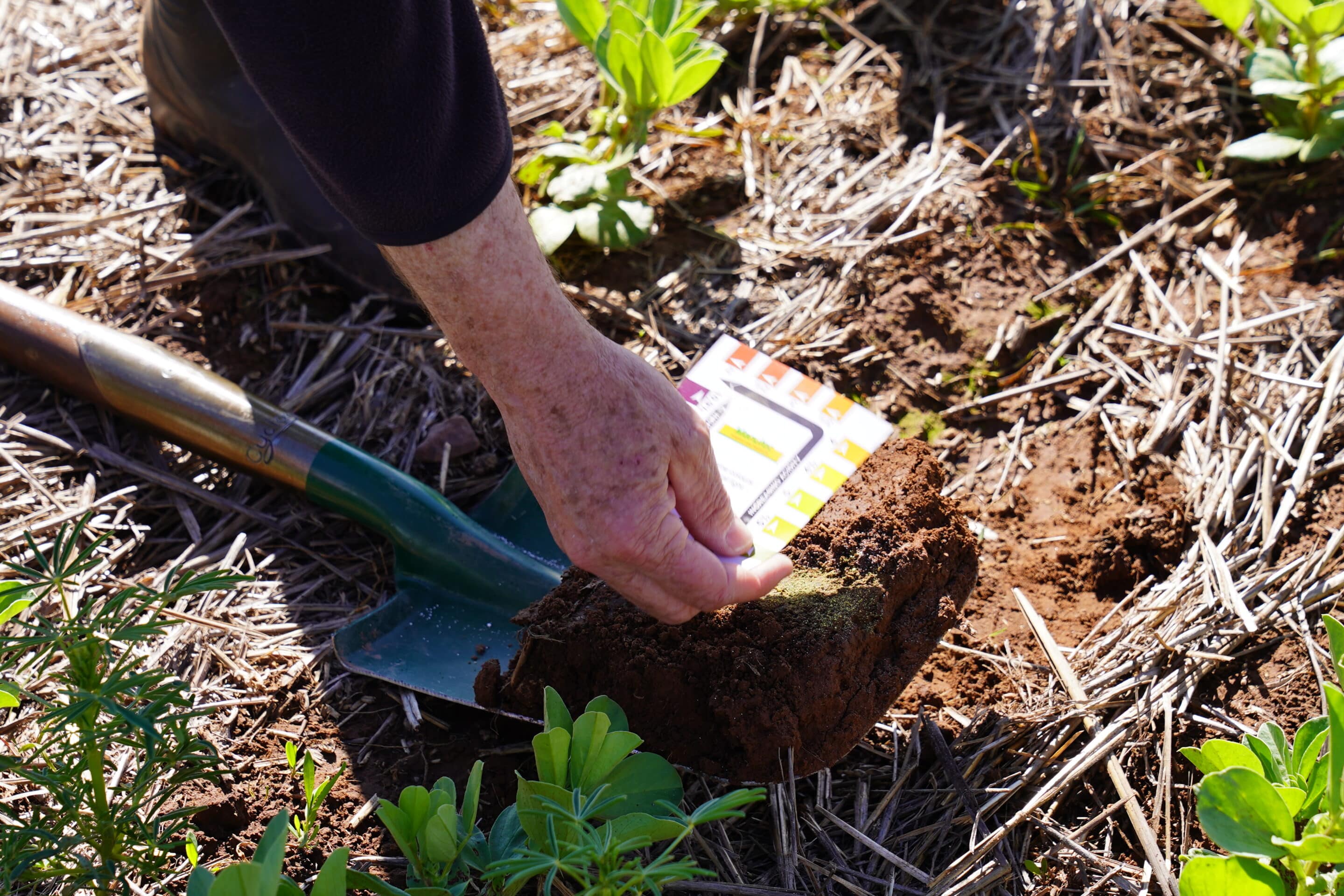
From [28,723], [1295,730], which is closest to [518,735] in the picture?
[28,723]

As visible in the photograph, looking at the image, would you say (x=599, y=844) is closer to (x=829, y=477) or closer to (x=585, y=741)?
(x=585, y=741)

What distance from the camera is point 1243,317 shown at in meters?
1.99

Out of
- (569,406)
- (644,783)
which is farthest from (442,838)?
(569,406)

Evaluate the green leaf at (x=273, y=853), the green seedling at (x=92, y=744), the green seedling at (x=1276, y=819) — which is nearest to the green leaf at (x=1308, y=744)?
the green seedling at (x=1276, y=819)

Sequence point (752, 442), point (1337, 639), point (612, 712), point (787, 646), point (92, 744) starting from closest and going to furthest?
point (92, 744), point (1337, 639), point (612, 712), point (787, 646), point (752, 442)

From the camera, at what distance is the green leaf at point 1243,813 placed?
3.63ft

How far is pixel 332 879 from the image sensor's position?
0.96 metres

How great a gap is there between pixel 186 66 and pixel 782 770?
191 centimetres

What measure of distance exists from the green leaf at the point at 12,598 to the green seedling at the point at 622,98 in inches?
45.0

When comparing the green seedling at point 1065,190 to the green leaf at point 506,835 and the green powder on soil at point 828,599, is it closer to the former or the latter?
the green powder on soil at point 828,599

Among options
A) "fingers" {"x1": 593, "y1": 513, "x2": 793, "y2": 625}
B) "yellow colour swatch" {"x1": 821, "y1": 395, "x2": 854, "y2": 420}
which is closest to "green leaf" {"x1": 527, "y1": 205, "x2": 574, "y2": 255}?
"yellow colour swatch" {"x1": 821, "y1": 395, "x2": 854, "y2": 420}

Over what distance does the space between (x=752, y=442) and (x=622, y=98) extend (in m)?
0.94

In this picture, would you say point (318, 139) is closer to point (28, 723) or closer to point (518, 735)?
point (518, 735)

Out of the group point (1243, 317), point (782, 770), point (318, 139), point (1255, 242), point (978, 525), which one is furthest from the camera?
point (1255, 242)
